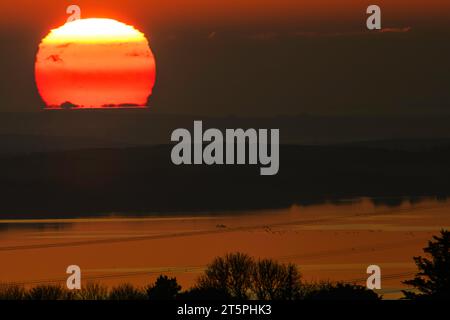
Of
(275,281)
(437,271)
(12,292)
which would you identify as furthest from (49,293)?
(437,271)

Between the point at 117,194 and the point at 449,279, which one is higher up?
the point at 117,194

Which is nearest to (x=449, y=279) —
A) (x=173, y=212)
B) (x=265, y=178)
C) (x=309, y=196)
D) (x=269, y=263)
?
(x=269, y=263)

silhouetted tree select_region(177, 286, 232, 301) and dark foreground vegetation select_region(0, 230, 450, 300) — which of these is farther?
dark foreground vegetation select_region(0, 230, 450, 300)

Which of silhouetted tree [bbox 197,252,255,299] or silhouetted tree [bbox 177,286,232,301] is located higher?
silhouetted tree [bbox 197,252,255,299]

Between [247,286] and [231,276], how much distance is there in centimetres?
323

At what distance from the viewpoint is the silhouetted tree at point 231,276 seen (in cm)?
6316

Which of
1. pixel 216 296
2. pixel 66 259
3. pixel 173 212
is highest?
pixel 173 212

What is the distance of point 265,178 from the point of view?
165m

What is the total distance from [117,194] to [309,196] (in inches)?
736

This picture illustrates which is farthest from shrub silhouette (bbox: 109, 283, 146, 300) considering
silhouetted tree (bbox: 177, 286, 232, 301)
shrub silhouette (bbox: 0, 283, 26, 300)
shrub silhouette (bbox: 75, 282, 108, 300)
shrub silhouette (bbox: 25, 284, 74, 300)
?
silhouetted tree (bbox: 177, 286, 232, 301)

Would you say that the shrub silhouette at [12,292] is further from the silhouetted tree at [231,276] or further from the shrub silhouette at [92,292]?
the silhouetted tree at [231,276]

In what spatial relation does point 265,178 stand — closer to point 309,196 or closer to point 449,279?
point 309,196

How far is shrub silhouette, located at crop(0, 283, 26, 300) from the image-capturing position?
212 ft

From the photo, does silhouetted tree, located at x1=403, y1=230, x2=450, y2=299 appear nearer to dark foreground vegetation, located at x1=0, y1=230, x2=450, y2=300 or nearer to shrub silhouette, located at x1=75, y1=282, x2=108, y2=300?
dark foreground vegetation, located at x1=0, y1=230, x2=450, y2=300
